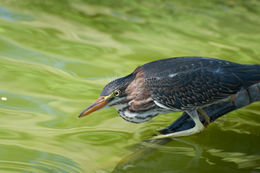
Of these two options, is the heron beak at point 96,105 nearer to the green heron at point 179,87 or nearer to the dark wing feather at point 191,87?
the green heron at point 179,87

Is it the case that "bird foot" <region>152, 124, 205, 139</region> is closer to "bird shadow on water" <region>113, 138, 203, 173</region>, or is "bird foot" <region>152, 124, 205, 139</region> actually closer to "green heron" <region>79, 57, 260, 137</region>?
"green heron" <region>79, 57, 260, 137</region>

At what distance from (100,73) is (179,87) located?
2.58 meters

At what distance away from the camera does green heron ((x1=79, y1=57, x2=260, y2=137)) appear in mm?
5730

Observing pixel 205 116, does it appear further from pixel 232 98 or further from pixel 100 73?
pixel 100 73

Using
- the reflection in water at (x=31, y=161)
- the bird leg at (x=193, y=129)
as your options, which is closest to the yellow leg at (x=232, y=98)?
the bird leg at (x=193, y=129)

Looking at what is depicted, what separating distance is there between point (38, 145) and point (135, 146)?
1.28 metres

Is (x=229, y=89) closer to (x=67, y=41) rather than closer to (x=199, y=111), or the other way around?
(x=199, y=111)

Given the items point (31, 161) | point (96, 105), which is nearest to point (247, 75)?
point (96, 105)

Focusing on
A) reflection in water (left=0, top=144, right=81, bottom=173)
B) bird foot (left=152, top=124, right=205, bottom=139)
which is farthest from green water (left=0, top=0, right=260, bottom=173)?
bird foot (left=152, top=124, right=205, bottom=139)

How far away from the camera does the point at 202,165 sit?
18.2ft

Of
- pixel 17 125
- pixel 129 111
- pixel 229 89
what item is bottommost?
pixel 17 125

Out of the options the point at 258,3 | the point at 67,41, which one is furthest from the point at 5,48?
the point at 258,3

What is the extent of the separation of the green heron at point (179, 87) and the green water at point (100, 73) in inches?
19.6

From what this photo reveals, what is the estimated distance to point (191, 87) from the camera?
5.75m
